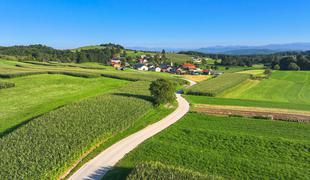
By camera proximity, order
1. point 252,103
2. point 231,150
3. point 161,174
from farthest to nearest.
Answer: point 252,103
point 231,150
point 161,174

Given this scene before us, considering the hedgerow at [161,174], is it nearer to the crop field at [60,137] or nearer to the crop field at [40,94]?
the crop field at [60,137]

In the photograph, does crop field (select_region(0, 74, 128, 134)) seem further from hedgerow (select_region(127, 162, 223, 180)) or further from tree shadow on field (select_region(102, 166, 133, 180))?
hedgerow (select_region(127, 162, 223, 180))

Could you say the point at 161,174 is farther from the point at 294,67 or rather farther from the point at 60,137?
the point at 294,67

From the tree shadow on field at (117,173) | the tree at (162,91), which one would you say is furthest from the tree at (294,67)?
the tree shadow on field at (117,173)

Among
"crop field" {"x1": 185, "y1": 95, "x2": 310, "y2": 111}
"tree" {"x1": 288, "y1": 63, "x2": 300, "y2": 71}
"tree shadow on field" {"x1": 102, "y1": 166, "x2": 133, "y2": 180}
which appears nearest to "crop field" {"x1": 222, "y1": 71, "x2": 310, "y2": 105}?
"crop field" {"x1": 185, "y1": 95, "x2": 310, "y2": 111}

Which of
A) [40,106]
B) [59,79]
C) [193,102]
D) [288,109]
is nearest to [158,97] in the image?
[193,102]

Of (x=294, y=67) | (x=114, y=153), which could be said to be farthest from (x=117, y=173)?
(x=294, y=67)
